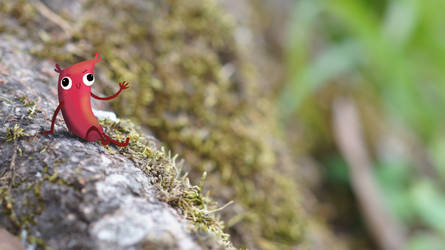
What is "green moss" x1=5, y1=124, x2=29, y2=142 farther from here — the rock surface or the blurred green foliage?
the blurred green foliage

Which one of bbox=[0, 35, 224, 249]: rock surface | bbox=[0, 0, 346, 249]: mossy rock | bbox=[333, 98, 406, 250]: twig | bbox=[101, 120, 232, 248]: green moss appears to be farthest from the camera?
bbox=[333, 98, 406, 250]: twig

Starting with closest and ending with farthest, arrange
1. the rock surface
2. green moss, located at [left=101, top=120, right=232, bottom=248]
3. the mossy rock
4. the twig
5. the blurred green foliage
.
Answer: the rock surface < green moss, located at [left=101, top=120, right=232, bottom=248] < the mossy rock < the twig < the blurred green foliage

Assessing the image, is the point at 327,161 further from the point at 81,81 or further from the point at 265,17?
the point at 81,81

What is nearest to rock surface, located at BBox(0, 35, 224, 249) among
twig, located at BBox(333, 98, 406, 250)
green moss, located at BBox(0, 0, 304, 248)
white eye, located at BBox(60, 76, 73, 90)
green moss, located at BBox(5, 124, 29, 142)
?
green moss, located at BBox(5, 124, 29, 142)

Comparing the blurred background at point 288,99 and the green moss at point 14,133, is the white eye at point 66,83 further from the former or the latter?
the blurred background at point 288,99

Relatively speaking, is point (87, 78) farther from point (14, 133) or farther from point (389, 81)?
point (389, 81)

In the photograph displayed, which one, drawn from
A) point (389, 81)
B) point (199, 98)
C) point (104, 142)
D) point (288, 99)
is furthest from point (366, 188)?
point (104, 142)

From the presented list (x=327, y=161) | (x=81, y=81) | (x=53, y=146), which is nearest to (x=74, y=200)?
(x=53, y=146)
